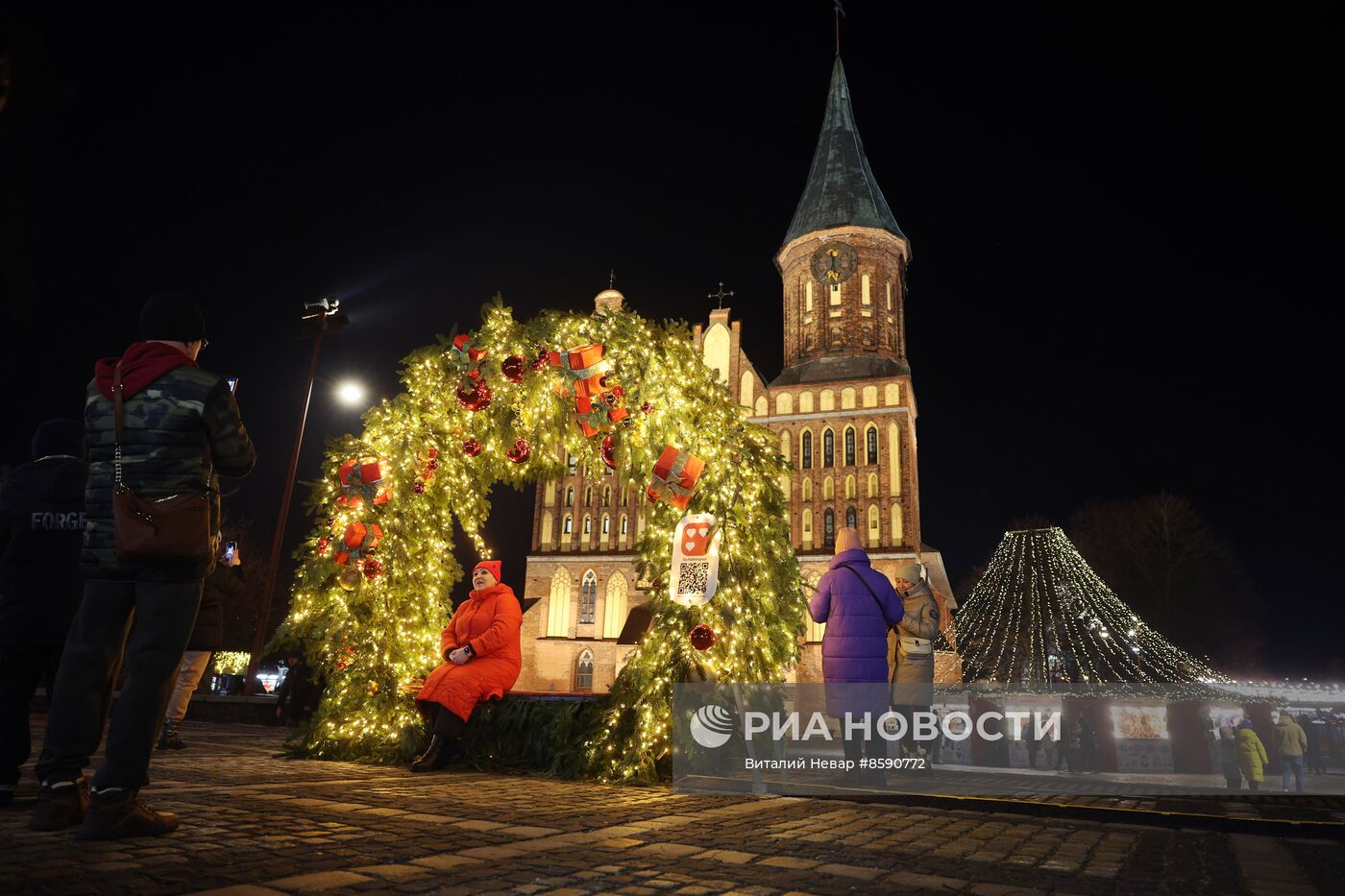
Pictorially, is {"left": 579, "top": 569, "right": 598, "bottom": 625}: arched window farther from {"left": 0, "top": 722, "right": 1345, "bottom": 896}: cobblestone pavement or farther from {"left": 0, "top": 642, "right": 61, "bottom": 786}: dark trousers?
{"left": 0, "top": 642, "right": 61, "bottom": 786}: dark trousers

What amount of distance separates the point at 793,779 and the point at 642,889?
12.0 feet

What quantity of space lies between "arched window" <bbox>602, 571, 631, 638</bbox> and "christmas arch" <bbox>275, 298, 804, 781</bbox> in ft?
92.2

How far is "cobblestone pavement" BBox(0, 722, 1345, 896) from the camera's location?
2625mm

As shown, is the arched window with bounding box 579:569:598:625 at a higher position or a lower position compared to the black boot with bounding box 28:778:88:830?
higher

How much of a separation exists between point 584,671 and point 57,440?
3326cm

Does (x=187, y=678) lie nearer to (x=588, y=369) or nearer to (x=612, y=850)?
(x=588, y=369)

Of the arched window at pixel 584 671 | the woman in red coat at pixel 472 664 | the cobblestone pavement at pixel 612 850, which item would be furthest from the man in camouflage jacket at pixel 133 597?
the arched window at pixel 584 671

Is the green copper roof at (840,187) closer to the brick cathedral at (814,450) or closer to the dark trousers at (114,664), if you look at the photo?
the brick cathedral at (814,450)

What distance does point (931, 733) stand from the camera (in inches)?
282

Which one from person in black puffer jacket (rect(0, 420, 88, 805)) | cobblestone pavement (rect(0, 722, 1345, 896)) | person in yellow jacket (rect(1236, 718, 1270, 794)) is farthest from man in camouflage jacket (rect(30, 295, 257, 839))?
person in yellow jacket (rect(1236, 718, 1270, 794))

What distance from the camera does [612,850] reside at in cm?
328

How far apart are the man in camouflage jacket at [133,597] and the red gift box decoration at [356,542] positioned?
14.5 ft

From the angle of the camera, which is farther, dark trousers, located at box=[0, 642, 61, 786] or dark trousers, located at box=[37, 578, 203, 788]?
dark trousers, located at box=[0, 642, 61, 786]

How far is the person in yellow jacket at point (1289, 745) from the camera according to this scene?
1434cm
